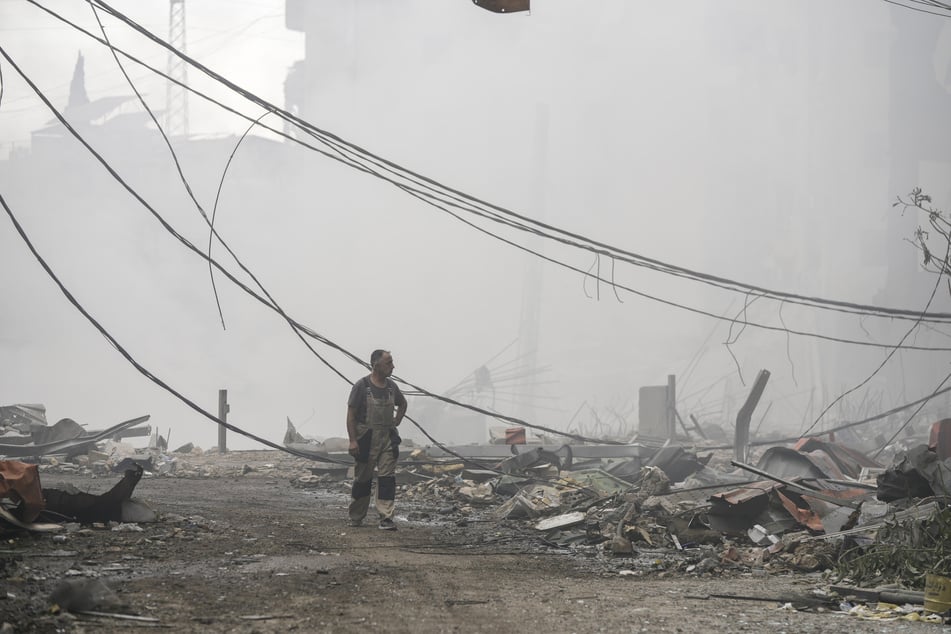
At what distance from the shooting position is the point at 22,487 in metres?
5.66

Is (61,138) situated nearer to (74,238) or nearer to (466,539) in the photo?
(74,238)

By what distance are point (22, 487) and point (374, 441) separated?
2.98 metres

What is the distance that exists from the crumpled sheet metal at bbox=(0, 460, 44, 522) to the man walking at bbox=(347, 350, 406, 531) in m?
2.66

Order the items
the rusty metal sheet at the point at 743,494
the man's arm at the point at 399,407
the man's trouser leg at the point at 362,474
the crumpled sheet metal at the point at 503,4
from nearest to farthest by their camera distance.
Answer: the rusty metal sheet at the point at 743,494
the crumpled sheet metal at the point at 503,4
the man's trouser leg at the point at 362,474
the man's arm at the point at 399,407

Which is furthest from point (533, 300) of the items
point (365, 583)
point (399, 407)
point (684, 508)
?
point (365, 583)

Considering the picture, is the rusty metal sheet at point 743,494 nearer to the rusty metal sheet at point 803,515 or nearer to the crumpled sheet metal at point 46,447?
the rusty metal sheet at point 803,515

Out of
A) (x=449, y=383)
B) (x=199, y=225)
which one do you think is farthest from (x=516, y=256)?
(x=199, y=225)

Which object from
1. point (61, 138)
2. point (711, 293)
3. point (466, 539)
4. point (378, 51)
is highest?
point (378, 51)

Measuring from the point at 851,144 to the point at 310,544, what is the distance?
38670 mm

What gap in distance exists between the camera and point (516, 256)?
44.6 m

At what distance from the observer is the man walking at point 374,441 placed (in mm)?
7492

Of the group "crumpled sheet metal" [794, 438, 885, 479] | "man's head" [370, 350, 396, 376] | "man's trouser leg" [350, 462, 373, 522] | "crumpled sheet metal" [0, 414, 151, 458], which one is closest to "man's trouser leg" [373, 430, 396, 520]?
"man's trouser leg" [350, 462, 373, 522]

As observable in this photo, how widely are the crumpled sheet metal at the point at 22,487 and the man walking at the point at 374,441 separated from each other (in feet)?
8.73

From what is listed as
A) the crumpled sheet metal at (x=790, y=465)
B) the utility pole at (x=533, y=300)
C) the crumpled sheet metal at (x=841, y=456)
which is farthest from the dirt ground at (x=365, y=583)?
the utility pole at (x=533, y=300)
